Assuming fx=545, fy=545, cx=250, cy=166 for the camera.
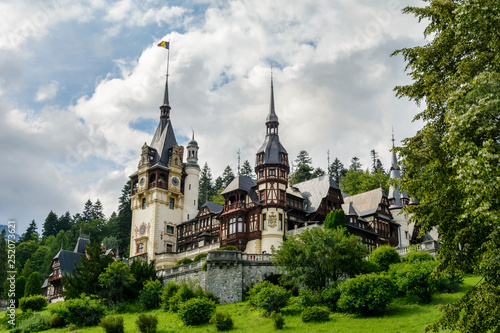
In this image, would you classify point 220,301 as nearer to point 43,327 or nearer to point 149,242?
point 43,327

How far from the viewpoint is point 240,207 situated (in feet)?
189

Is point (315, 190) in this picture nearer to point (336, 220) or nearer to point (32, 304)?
point (336, 220)

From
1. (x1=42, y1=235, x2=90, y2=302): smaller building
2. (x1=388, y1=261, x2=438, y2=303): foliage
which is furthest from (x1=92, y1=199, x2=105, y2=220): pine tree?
(x1=388, y1=261, x2=438, y2=303): foliage

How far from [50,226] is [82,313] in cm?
7885

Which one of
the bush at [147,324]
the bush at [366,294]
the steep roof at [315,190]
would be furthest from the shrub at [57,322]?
the steep roof at [315,190]

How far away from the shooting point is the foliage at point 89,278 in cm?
4594

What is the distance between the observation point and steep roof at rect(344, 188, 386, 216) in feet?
205

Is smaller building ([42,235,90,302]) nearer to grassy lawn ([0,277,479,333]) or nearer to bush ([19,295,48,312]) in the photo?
bush ([19,295,48,312])

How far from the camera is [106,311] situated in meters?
42.1

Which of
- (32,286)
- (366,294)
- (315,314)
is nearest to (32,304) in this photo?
(32,286)

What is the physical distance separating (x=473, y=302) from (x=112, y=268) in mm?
35529

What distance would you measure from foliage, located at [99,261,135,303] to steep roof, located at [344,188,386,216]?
2888cm

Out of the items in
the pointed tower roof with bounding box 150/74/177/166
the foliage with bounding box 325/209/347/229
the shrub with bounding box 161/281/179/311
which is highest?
the pointed tower roof with bounding box 150/74/177/166

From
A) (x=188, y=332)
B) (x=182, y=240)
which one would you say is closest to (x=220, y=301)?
(x=188, y=332)
